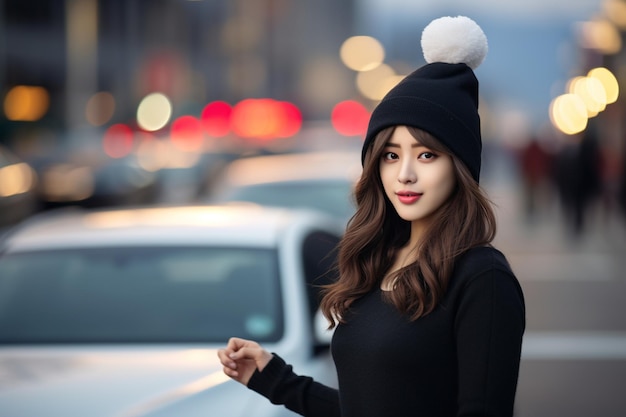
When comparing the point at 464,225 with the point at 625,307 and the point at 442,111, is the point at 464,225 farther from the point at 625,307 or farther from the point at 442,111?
the point at 625,307

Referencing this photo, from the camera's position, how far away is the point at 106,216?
6477 millimetres

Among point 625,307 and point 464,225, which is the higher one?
point 464,225

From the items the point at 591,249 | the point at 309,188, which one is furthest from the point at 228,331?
the point at 591,249

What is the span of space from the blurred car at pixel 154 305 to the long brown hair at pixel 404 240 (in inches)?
47.0

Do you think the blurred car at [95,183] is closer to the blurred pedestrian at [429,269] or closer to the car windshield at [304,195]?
the car windshield at [304,195]

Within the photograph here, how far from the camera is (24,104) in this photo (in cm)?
5469

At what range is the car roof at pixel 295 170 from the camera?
10852mm

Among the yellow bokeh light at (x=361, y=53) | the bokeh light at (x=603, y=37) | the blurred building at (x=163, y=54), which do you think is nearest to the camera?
the bokeh light at (x=603, y=37)

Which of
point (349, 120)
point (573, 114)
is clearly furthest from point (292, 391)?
point (349, 120)

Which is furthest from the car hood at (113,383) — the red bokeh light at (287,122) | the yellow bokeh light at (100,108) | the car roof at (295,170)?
the yellow bokeh light at (100,108)

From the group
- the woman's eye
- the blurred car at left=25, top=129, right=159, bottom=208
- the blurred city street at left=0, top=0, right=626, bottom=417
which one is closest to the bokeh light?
the blurred city street at left=0, top=0, right=626, bottom=417

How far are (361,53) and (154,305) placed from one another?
9365 cm

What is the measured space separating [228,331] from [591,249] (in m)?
16.4

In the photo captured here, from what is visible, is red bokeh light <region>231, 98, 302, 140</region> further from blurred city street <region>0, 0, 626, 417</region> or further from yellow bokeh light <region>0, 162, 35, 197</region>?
yellow bokeh light <region>0, 162, 35, 197</region>
